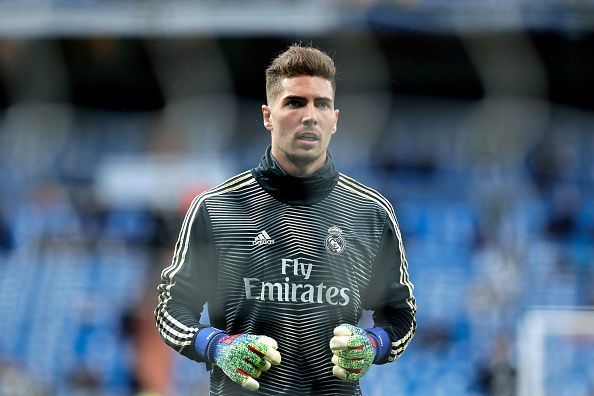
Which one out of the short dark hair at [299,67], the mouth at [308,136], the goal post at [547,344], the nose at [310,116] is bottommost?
the goal post at [547,344]

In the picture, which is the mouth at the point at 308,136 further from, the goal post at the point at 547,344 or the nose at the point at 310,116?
the goal post at the point at 547,344

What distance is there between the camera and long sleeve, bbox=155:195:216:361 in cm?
206

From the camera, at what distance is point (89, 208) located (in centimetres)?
499

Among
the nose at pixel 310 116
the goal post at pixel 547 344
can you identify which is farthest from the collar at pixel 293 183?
the goal post at pixel 547 344

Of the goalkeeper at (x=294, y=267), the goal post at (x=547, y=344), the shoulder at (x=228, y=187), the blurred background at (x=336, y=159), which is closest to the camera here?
the goalkeeper at (x=294, y=267)

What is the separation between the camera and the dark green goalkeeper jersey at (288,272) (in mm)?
2014

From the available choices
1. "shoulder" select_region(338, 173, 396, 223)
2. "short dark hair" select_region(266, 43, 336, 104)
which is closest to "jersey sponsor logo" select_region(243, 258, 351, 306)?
"shoulder" select_region(338, 173, 396, 223)

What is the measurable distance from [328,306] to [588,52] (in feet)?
9.93

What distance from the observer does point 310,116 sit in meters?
2.01

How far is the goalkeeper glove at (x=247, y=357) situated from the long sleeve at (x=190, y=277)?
15cm

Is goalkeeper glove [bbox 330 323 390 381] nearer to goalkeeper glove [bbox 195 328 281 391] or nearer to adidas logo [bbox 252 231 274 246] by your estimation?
goalkeeper glove [bbox 195 328 281 391]

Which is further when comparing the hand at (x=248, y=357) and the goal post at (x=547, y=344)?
the goal post at (x=547, y=344)

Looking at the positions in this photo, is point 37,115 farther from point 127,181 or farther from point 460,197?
point 460,197

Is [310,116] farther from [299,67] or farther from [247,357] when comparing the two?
[247,357]
